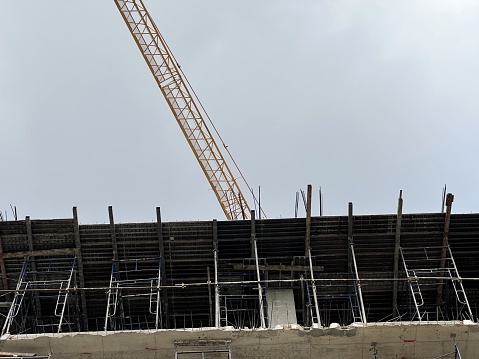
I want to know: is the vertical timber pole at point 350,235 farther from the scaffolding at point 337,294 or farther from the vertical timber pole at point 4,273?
the vertical timber pole at point 4,273

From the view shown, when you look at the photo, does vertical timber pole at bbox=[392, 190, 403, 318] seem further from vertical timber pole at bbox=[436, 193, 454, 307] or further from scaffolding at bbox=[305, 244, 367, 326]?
vertical timber pole at bbox=[436, 193, 454, 307]

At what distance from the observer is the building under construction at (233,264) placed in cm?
2169

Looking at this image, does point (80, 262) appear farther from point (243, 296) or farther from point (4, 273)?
point (243, 296)

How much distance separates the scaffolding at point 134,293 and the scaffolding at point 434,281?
34.8 ft

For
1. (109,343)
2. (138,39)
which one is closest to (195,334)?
(109,343)

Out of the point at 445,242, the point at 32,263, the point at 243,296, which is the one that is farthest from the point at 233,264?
the point at 445,242

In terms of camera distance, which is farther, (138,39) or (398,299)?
(138,39)

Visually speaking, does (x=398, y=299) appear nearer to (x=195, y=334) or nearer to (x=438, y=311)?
(x=438, y=311)

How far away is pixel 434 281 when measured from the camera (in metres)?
22.3

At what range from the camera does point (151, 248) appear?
2197 cm

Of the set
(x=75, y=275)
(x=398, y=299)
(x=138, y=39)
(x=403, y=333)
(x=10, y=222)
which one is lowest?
(x=403, y=333)

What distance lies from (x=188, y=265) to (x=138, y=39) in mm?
25470

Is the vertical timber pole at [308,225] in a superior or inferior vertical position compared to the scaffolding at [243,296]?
superior

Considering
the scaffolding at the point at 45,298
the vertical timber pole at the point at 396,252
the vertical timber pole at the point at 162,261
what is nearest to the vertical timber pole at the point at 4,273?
the scaffolding at the point at 45,298
